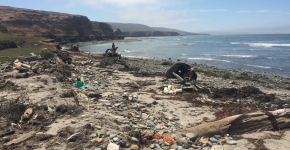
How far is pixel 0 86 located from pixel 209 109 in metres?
10.6

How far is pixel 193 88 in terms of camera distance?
15.0m

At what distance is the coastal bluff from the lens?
242 ft

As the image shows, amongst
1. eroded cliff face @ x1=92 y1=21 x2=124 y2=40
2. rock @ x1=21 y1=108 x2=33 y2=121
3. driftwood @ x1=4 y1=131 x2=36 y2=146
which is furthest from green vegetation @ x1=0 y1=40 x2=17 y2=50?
eroded cliff face @ x1=92 y1=21 x2=124 y2=40

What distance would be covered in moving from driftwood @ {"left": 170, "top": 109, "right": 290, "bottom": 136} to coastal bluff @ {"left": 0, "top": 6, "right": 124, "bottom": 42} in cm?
6882

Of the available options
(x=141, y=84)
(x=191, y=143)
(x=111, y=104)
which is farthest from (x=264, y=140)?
(x=141, y=84)

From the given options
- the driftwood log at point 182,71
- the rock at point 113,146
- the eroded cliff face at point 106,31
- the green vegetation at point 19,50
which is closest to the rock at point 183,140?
the rock at point 113,146

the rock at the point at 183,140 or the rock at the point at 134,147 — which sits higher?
the rock at the point at 134,147

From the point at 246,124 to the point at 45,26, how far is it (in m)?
94.3

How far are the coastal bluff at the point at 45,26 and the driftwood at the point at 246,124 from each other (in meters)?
68.8

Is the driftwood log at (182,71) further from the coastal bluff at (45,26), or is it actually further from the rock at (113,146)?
the coastal bluff at (45,26)

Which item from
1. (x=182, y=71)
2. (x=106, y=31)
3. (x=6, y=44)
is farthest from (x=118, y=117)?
(x=106, y=31)

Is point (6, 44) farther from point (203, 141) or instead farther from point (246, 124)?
point (246, 124)

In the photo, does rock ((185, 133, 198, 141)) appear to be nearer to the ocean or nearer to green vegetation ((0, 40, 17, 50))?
the ocean

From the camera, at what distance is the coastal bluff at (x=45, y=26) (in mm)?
73875
